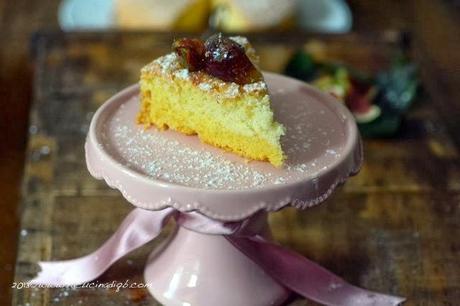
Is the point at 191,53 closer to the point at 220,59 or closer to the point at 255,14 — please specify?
the point at 220,59

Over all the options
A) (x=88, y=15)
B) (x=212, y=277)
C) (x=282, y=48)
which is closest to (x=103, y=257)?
(x=212, y=277)

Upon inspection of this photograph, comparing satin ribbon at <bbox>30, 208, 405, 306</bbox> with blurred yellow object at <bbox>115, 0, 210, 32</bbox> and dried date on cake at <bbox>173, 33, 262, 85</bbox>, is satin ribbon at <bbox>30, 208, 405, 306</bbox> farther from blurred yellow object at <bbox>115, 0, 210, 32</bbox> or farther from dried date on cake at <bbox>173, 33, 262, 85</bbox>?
blurred yellow object at <bbox>115, 0, 210, 32</bbox>

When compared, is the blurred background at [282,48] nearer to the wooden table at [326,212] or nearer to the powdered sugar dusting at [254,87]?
the wooden table at [326,212]

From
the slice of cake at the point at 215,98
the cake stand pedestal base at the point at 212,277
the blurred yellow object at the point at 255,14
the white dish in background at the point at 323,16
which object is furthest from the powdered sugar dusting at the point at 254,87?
the white dish in background at the point at 323,16

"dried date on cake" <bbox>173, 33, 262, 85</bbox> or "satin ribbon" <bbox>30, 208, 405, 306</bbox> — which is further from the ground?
"dried date on cake" <bbox>173, 33, 262, 85</bbox>

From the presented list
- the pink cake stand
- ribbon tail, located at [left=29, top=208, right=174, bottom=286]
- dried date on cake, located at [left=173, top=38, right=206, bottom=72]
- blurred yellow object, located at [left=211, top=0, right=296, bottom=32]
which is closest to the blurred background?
blurred yellow object, located at [left=211, top=0, right=296, bottom=32]

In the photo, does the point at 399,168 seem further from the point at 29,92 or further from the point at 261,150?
the point at 29,92

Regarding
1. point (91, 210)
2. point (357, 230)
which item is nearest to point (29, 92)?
point (91, 210)
